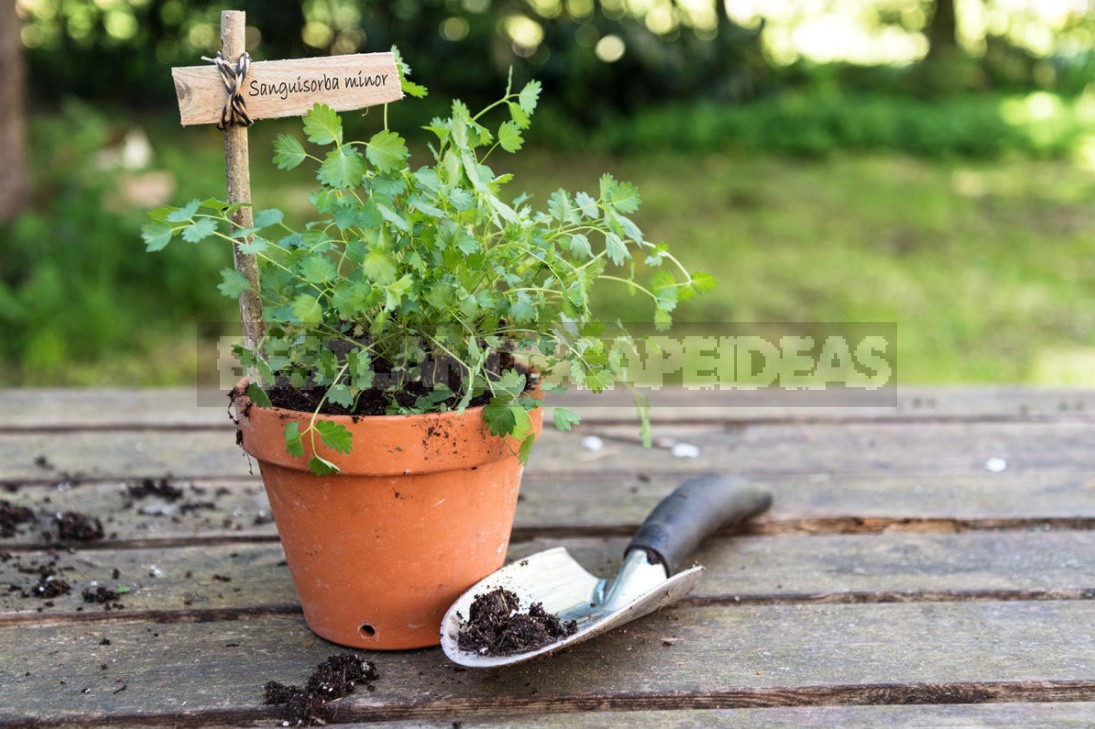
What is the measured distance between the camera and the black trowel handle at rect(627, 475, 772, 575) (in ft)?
4.68

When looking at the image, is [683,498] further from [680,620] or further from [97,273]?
[97,273]

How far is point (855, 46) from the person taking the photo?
11.0 meters

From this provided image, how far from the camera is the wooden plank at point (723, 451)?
6.20 feet

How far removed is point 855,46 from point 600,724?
11.1m

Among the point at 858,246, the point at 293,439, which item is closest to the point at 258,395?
the point at 293,439

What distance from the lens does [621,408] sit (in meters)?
2.25

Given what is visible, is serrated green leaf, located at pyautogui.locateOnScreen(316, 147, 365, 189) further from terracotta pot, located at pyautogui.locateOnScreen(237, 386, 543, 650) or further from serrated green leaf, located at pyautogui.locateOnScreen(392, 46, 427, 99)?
terracotta pot, located at pyautogui.locateOnScreen(237, 386, 543, 650)

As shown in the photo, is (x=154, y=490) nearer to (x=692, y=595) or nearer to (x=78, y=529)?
(x=78, y=529)

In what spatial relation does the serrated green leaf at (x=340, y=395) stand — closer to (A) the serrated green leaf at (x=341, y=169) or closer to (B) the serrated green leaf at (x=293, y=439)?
(B) the serrated green leaf at (x=293, y=439)

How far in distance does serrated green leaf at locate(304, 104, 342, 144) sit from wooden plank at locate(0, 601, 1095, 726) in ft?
2.02

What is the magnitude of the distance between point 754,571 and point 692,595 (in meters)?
0.13

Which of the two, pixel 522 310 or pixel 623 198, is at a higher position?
pixel 623 198

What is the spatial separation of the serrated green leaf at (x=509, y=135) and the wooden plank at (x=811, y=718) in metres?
0.65

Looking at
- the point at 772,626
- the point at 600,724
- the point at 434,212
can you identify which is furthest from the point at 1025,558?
the point at 434,212
